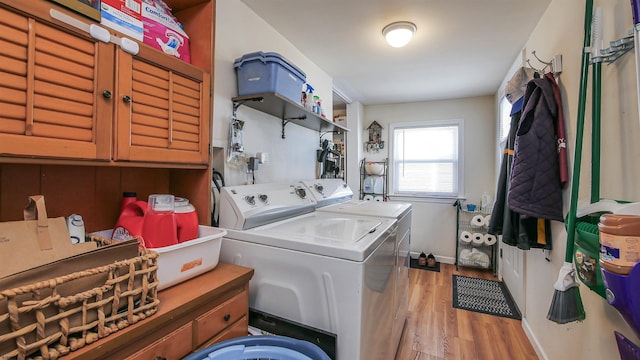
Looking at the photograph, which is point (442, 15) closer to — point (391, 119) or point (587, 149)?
point (587, 149)

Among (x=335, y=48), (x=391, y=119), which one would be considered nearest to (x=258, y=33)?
(x=335, y=48)

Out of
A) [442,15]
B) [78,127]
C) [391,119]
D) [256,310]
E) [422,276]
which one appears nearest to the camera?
[78,127]

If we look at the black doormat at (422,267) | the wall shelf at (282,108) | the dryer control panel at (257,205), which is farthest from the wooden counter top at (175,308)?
the black doormat at (422,267)

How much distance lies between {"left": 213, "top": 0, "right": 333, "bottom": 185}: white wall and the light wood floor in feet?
5.34

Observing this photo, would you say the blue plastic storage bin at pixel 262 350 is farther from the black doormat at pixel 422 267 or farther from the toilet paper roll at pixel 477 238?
the toilet paper roll at pixel 477 238

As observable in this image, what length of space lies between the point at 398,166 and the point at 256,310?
3.54m

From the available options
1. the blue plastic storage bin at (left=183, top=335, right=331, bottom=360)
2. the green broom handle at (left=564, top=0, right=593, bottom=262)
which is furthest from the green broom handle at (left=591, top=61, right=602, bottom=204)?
the blue plastic storage bin at (left=183, top=335, right=331, bottom=360)

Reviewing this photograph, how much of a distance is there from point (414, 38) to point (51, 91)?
2.33 m

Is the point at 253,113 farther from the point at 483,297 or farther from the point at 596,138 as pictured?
the point at 483,297

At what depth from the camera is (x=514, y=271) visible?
104 inches

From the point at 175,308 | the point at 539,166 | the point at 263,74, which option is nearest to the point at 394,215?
the point at 539,166

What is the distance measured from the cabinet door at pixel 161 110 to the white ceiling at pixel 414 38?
1.02 meters

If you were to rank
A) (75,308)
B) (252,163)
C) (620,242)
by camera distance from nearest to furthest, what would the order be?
(75,308) < (620,242) < (252,163)

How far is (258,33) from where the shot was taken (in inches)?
78.3
